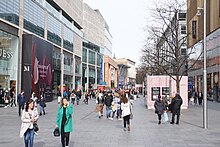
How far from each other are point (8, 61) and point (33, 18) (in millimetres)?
8214

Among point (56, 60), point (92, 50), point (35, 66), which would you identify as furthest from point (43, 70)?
point (92, 50)

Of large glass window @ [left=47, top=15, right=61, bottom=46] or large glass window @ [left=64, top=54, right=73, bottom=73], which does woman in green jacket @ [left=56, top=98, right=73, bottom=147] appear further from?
large glass window @ [left=64, top=54, right=73, bottom=73]

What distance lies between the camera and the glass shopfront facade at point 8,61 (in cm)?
3152

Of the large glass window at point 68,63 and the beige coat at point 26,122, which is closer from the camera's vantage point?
the beige coat at point 26,122

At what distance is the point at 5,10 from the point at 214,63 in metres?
30.8

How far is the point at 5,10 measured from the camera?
101 feet

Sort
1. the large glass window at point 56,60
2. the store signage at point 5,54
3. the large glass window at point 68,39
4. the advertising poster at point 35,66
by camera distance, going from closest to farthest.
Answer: the store signage at point 5,54 < the advertising poster at point 35,66 < the large glass window at point 56,60 < the large glass window at point 68,39

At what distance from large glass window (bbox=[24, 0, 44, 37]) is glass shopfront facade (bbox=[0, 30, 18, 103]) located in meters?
3.51

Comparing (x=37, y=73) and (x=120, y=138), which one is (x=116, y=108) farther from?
(x=37, y=73)

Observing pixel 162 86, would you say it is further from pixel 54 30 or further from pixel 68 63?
pixel 68 63

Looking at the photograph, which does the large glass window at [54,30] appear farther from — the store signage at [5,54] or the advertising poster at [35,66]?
the store signage at [5,54]

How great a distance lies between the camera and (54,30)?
50.3 meters

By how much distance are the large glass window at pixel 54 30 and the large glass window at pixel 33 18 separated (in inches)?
159

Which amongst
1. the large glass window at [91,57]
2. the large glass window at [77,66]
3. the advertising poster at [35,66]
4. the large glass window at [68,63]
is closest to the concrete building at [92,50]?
the large glass window at [91,57]
